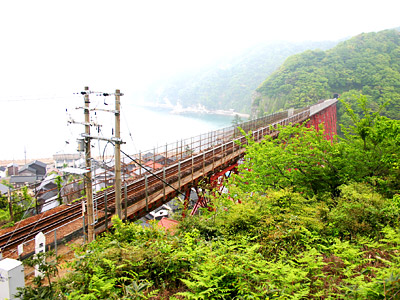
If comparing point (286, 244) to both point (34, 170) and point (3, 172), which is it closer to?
point (34, 170)

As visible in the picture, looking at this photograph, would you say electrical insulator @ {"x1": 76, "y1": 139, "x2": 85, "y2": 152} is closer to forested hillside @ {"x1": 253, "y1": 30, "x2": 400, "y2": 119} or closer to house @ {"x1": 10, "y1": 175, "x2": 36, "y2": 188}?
house @ {"x1": 10, "y1": 175, "x2": 36, "y2": 188}

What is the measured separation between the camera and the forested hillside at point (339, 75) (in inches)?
2869

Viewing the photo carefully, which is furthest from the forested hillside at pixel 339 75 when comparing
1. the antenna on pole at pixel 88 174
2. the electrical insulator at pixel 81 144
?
the electrical insulator at pixel 81 144

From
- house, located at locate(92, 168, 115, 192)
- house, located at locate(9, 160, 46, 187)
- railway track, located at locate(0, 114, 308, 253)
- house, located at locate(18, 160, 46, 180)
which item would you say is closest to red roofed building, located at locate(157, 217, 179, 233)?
railway track, located at locate(0, 114, 308, 253)

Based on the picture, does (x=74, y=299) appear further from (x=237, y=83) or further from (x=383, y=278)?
(x=237, y=83)

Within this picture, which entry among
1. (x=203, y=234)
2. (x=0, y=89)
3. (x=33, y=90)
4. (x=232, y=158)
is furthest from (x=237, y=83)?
(x=203, y=234)

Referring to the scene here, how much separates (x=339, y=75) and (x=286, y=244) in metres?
94.8

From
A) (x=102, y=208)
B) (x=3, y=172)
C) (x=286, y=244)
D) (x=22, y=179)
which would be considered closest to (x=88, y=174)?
(x=102, y=208)

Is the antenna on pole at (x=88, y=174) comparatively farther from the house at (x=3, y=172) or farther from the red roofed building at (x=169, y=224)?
the house at (x=3, y=172)

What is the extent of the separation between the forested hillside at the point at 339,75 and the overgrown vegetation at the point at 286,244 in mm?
63931

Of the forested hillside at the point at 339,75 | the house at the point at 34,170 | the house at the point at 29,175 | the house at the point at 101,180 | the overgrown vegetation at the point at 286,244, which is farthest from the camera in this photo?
the forested hillside at the point at 339,75

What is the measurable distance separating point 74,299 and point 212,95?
191937mm

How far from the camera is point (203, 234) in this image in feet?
20.7

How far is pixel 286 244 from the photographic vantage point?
5.15m
